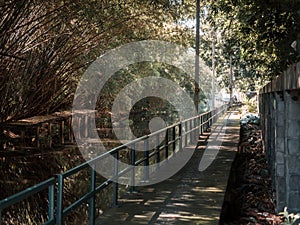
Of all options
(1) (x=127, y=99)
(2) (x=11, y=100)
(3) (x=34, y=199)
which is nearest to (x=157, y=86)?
(1) (x=127, y=99)

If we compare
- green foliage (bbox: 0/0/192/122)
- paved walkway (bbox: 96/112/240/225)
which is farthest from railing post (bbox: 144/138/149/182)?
green foliage (bbox: 0/0/192/122)

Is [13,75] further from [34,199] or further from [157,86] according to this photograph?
[157,86]

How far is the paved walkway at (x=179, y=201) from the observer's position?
6.55 meters

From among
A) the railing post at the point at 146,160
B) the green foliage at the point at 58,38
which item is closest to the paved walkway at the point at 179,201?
the railing post at the point at 146,160

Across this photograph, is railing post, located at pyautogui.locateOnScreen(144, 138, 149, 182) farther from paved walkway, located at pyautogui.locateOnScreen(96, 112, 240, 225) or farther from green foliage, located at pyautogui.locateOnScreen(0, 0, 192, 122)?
green foliage, located at pyautogui.locateOnScreen(0, 0, 192, 122)

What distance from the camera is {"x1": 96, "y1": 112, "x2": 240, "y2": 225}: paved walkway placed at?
21.5ft

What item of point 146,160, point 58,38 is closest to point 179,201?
point 146,160

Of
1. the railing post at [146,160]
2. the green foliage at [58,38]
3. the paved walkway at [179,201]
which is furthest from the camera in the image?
the green foliage at [58,38]

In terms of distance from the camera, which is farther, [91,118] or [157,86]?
[157,86]

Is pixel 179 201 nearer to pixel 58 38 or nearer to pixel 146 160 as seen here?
pixel 146 160

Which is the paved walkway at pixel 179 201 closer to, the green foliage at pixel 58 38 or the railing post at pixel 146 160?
the railing post at pixel 146 160

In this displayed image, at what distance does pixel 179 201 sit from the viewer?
7613 mm

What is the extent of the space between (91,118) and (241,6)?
1871 cm

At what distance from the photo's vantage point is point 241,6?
12594 mm
